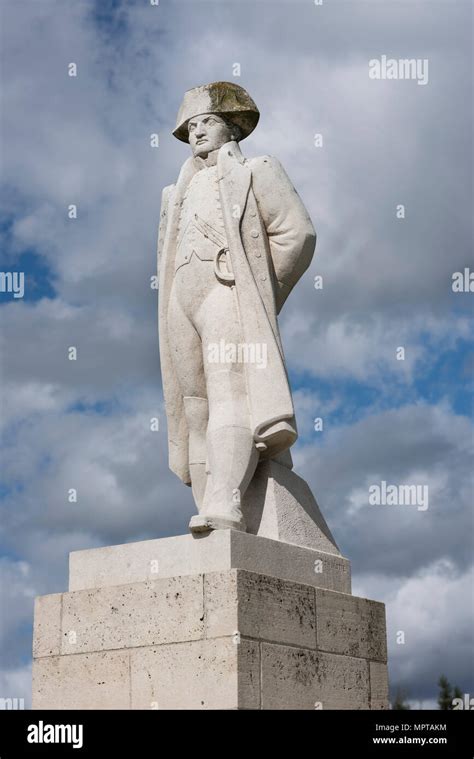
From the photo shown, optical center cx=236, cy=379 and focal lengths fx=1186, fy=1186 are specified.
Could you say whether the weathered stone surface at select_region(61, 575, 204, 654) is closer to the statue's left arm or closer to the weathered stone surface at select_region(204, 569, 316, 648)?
the weathered stone surface at select_region(204, 569, 316, 648)

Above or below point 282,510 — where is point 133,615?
below

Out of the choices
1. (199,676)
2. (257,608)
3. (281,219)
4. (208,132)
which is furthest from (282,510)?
(208,132)

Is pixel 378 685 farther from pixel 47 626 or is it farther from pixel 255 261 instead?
pixel 255 261

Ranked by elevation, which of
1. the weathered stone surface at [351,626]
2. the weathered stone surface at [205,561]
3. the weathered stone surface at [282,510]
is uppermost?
the weathered stone surface at [282,510]

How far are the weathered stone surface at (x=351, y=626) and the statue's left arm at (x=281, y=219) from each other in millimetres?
2569

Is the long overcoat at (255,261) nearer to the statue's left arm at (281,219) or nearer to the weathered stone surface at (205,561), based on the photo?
the statue's left arm at (281,219)

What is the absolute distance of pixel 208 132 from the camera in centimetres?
1057

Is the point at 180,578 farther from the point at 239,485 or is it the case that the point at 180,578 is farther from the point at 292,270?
the point at 292,270

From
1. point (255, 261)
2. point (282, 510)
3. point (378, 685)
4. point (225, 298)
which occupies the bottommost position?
point (378, 685)

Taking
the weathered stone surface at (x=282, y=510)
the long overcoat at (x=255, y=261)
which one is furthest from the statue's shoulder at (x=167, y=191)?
the weathered stone surface at (x=282, y=510)

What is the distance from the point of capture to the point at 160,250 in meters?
10.9

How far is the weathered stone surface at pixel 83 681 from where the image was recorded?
30.3 feet

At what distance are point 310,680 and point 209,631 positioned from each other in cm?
104
